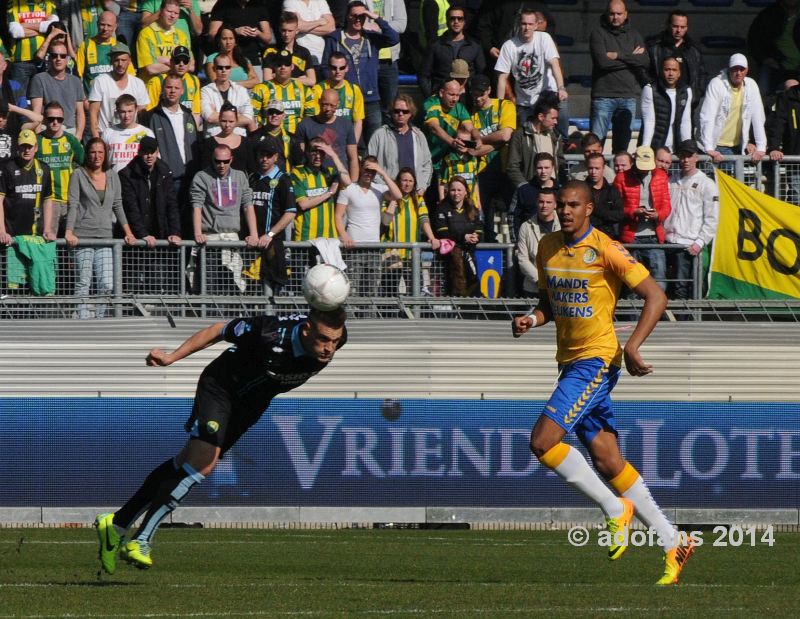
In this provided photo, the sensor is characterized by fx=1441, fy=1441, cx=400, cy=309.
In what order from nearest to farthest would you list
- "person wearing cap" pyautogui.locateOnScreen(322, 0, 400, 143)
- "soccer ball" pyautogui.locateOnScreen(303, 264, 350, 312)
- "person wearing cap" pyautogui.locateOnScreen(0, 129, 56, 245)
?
"soccer ball" pyautogui.locateOnScreen(303, 264, 350, 312)
"person wearing cap" pyautogui.locateOnScreen(0, 129, 56, 245)
"person wearing cap" pyautogui.locateOnScreen(322, 0, 400, 143)

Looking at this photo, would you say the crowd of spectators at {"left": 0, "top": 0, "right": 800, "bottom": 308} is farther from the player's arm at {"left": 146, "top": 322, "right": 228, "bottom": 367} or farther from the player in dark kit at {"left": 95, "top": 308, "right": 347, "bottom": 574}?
the player's arm at {"left": 146, "top": 322, "right": 228, "bottom": 367}

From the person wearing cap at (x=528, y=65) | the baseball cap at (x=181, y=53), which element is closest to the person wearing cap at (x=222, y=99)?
the baseball cap at (x=181, y=53)

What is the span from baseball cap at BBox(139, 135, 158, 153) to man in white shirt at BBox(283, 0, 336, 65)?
3.46 m

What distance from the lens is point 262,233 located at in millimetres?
16016

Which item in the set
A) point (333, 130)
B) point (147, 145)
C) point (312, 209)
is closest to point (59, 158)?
point (147, 145)

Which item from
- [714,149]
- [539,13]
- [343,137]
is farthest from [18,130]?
[714,149]

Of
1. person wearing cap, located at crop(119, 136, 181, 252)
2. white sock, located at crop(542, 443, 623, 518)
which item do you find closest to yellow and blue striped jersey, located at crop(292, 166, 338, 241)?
person wearing cap, located at crop(119, 136, 181, 252)

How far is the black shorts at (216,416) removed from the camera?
347 inches

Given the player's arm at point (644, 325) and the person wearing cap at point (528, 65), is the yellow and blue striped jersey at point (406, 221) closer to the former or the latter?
the person wearing cap at point (528, 65)

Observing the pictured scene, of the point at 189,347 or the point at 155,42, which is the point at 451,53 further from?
the point at 189,347

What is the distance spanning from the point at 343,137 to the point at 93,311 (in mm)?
3916

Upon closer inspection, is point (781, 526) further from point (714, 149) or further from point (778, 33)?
point (778, 33)

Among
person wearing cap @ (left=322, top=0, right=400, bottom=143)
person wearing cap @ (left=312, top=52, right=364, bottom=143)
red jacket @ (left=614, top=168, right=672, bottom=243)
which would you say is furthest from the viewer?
person wearing cap @ (left=322, top=0, right=400, bottom=143)

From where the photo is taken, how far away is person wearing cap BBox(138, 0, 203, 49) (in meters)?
17.8
